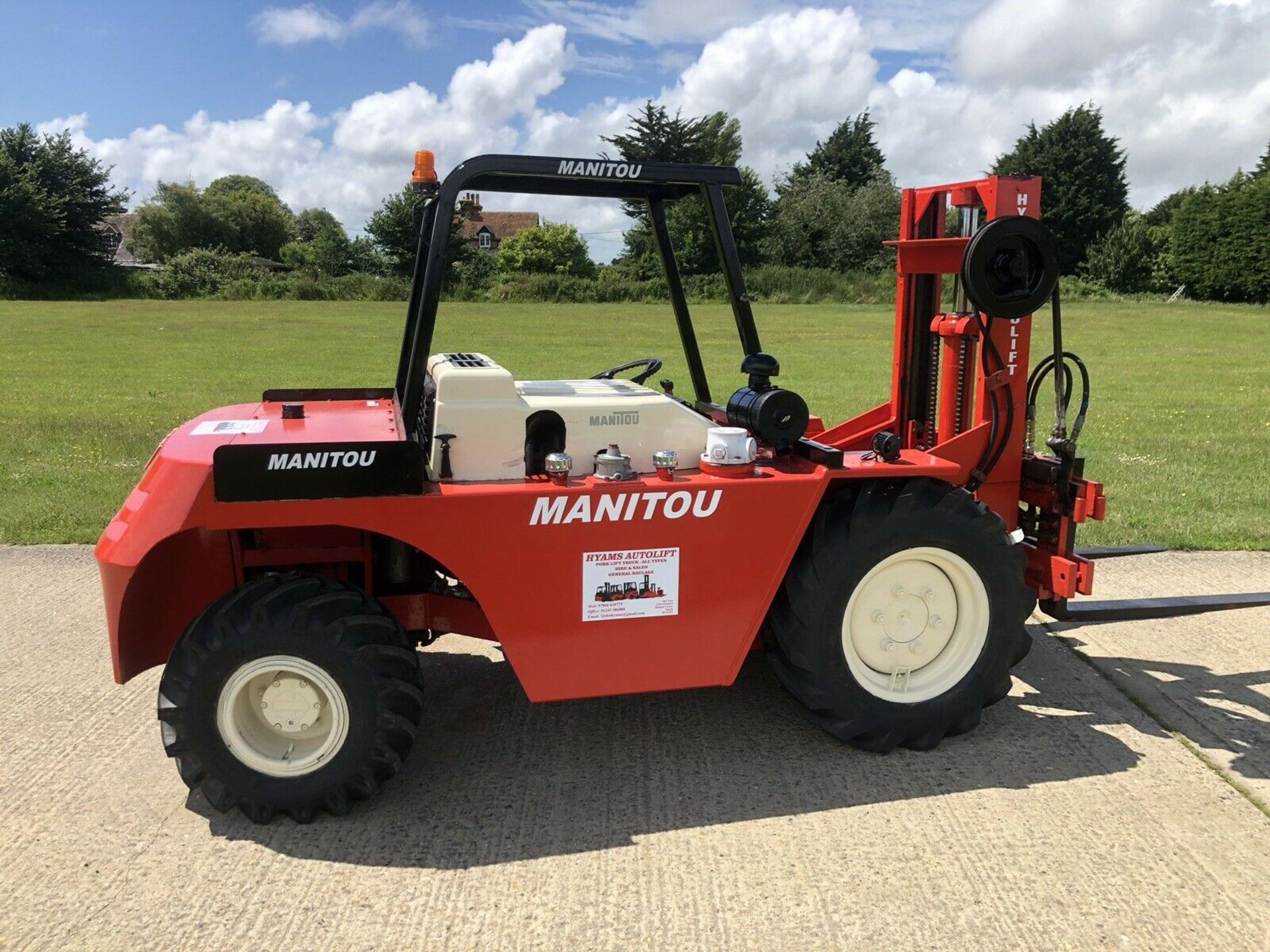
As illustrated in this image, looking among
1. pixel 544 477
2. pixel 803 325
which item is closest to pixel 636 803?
pixel 544 477

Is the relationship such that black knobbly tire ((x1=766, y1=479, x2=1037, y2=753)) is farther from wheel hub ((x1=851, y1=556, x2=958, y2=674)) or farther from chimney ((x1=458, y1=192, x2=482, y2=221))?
chimney ((x1=458, y1=192, x2=482, y2=221))

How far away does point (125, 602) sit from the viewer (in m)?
3.58

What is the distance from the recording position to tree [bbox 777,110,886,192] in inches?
2662

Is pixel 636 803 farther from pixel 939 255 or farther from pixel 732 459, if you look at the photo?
pixel 939 255

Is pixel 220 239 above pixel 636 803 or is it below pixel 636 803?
above

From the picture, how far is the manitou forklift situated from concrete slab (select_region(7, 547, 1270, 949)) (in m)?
0.27

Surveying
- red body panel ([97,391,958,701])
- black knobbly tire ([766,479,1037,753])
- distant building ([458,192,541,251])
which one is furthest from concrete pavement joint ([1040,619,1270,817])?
distant building ([458,192,541,251])

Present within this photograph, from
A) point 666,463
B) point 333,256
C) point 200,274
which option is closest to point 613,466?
point 666,463

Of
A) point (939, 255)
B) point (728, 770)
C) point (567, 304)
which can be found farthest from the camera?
point (567, 304)

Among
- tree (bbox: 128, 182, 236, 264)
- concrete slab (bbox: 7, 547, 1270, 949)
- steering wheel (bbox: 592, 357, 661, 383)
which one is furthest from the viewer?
tree (bbox: 128, 182, 236, 264)

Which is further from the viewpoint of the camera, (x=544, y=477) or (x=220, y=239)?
(x=220, y=239)

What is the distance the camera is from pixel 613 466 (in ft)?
12.1

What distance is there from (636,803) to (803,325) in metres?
27.5

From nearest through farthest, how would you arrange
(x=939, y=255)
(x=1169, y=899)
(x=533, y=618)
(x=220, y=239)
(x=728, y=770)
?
1. (x=1169, y=899)
2. (x=533, y=618)
3. (x=728, y=770)
4. (x=939, y=255)
5. (x=220, y=239)
